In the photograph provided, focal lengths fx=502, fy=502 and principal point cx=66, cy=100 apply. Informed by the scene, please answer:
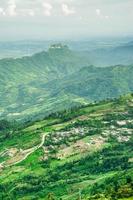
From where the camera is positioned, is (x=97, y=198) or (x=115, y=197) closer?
(x=115, y=197)

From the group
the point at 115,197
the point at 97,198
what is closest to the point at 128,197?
the point at 115,197

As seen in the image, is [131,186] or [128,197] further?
[131,186]

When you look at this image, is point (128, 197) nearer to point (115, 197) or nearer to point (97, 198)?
point (115, 197)

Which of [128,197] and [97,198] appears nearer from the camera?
[128,197]
